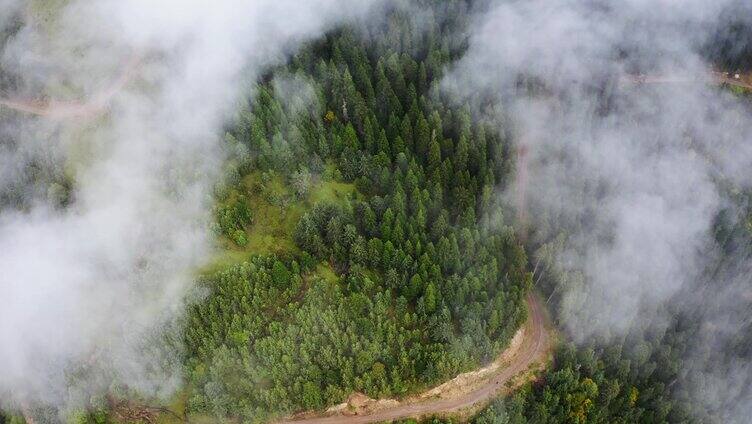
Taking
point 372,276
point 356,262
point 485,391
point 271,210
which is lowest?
point 485,391

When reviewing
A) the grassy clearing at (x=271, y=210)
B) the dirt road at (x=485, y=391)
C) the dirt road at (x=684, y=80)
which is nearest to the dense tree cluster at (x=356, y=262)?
the grassy clearing at (x=271, y=210)

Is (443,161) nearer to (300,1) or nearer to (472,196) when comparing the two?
(472,196)

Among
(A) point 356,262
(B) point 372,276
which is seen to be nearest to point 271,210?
(A) point 356,262

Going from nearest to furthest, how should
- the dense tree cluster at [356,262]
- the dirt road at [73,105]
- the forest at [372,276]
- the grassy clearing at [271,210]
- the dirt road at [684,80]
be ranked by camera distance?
1. the dense tree cluster at [356,262]
2. the forest at [372,276]
3. the grassy clearing at [271,210]
4. the dirt road at [73,105]
5. the dirt road at [684,80]

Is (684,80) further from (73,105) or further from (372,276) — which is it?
(73,105)

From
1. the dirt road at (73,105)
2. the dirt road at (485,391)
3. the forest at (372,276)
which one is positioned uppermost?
the dirt road at (73,105)

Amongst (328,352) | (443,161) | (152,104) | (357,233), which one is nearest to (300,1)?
(152,104)

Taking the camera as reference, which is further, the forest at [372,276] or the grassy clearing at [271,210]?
the grassy clearing at [271,210]

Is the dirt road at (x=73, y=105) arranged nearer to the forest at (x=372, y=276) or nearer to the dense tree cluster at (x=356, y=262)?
the forest at (x=372, y=276)
